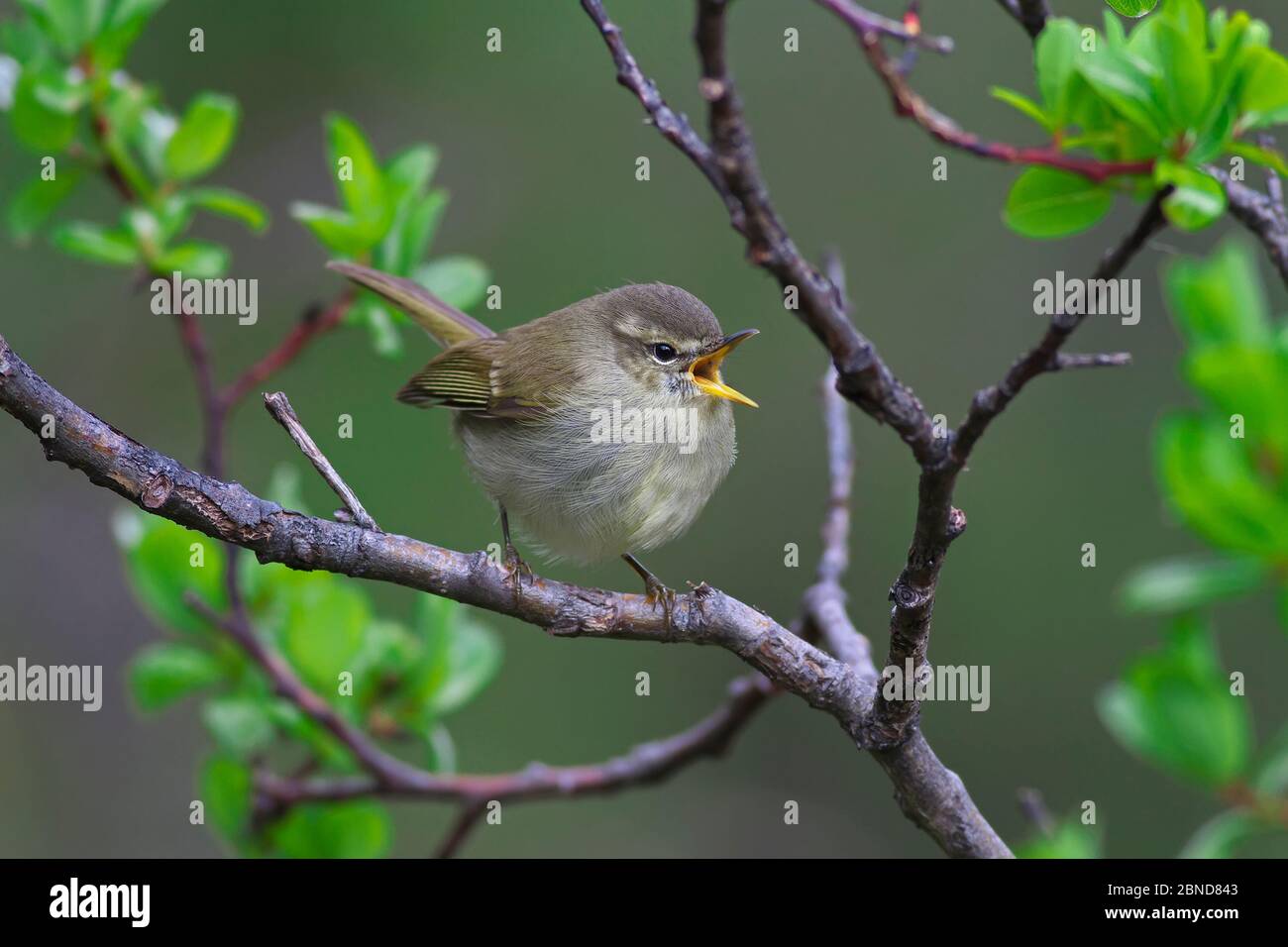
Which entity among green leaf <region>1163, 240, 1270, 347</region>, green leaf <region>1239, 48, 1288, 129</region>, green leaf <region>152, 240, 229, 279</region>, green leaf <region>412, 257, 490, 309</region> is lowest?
green leaf <region>1163, 240, 1270, 347</region>

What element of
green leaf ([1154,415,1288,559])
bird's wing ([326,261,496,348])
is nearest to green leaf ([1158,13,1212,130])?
green leaf ([1154,415,1288,559])

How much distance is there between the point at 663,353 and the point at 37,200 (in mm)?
2082

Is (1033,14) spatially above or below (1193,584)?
above

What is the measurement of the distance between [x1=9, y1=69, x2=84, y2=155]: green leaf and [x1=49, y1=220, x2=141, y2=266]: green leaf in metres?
0.25

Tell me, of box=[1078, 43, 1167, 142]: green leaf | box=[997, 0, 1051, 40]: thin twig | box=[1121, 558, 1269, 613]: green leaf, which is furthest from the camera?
box=[997, 0, 1051, 40]: thin twig

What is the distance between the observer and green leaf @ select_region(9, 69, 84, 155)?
Answer: 11.7 feet

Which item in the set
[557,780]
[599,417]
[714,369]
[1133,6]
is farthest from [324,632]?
[1133,6]

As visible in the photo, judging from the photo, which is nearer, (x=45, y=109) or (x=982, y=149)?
(x=982, y=149)

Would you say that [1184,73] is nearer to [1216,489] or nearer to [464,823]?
[1216,489]

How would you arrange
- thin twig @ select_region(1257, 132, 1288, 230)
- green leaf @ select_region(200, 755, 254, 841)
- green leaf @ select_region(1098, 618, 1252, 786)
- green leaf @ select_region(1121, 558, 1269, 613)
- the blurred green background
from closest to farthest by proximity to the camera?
1. green leaf @ select_region(1121, 558, 1269, 613)
2. green leaf @ select_region(1098, 618, 1252, 786)
3. thin twig @ select_region(1257, 132, 1288, 230)
4. green leaf @ select_region(200, 755, 254, 841)
5. the blurred green background

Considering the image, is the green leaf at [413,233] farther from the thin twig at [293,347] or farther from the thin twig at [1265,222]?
the thin twig at [1265,222]

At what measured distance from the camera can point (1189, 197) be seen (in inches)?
75.1

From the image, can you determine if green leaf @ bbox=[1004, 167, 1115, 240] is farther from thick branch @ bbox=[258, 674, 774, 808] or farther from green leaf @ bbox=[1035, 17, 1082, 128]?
thick branch @ bbox=[258, 674, 774, 808]

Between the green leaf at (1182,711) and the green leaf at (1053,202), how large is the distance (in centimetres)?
92
